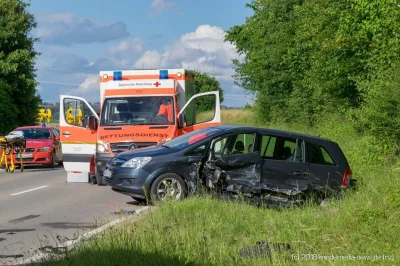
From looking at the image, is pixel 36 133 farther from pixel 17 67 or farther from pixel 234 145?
pixel 17 67

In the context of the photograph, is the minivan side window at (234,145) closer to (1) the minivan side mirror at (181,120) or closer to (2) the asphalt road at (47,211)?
(2) the asphalt road at (47,211)

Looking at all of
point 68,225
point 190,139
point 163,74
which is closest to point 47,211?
point 68,225

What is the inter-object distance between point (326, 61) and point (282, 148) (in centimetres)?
1598

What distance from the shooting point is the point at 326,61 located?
29609mm

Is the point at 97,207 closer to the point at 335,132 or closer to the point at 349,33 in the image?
the point at 349,33

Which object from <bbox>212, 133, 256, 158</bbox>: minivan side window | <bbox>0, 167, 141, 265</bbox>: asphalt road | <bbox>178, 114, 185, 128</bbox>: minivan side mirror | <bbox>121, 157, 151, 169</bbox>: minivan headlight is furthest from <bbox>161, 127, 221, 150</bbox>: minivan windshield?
<bbox>178, 114, 185, 128</bbox>: minivan side mirror

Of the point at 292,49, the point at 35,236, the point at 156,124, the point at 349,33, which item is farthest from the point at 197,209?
the point at 292,49

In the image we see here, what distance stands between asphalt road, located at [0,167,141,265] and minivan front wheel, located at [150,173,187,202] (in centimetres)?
73

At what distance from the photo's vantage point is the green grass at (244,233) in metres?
8.25

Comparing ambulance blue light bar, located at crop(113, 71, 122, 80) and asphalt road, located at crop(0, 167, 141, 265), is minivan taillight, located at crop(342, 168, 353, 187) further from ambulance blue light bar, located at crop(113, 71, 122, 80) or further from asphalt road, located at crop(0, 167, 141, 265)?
ambulance blue light bar, located at crop(113, 71, 122, 80)

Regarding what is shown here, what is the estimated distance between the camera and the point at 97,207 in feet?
50.0

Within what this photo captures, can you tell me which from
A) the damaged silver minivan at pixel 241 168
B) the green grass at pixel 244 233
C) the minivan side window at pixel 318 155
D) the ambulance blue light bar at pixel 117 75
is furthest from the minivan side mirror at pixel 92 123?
the green grass at pixel 244 233

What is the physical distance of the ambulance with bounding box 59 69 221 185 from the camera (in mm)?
18781

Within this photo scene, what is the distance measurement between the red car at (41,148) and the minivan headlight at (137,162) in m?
14.0
